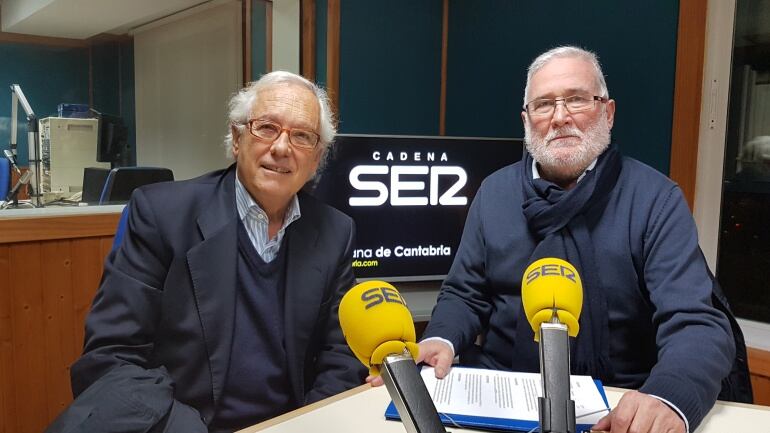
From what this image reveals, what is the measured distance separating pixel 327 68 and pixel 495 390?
2200mm

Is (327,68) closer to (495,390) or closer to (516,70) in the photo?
(516,70)

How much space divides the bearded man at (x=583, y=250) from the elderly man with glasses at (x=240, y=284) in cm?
28

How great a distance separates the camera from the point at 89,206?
8.85 ft

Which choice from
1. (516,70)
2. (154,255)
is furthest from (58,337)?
(516,70)

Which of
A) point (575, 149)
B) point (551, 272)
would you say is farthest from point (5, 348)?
point (551, 272)

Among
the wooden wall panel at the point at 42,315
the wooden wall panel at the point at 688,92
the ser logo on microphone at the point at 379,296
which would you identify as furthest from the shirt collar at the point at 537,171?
the wooden wall panel at the point at 42,315

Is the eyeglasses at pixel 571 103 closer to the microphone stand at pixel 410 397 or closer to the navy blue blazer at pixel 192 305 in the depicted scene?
the navy blue blazer at pixel 192 305

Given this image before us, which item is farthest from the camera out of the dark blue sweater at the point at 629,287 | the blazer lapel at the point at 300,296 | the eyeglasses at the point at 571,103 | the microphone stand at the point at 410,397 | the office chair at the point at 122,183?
the office chair at the point at 122,183

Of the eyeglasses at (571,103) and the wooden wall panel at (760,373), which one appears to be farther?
the wooden wall panel at (760,373)

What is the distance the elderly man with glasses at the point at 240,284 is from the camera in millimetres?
1259

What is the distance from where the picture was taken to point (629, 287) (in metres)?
1.42

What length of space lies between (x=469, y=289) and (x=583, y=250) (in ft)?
1.03

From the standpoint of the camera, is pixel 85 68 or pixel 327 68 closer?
pixel 327 68

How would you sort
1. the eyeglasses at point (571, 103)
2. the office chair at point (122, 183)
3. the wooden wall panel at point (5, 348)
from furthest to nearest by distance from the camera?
the office chair at point (122, 183)
the wooden wall panel at point (5, 348)
the eyeglasses at point (571, 103)
